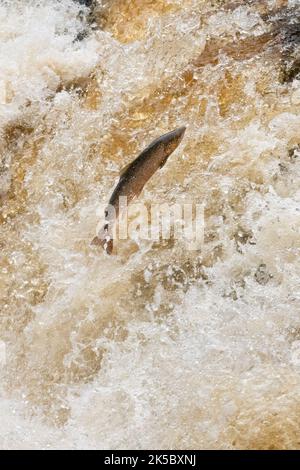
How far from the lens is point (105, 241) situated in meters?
3.74

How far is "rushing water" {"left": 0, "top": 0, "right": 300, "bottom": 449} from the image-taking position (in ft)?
10.7

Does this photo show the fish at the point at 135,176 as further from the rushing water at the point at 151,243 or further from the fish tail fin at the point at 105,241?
the rushing water at the point at 151,243

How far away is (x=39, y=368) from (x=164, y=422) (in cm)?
79

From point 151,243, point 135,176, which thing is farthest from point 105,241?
point 135,176

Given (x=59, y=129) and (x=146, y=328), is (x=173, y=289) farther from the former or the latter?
(x=59, y=129)

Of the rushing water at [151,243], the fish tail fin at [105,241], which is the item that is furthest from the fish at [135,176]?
the rushing water at [151,243]

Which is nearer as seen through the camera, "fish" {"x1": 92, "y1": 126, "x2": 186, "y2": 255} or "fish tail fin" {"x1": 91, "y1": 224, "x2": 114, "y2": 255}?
"fish" {"x1": 92, "y1": 126, "x2": 186, "y2": 255}

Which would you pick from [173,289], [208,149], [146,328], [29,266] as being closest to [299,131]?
[208,149]

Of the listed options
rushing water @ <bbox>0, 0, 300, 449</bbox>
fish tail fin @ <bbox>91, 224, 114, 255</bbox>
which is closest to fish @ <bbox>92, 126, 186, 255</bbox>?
fish tail fin @ <bbox>91, 224, 114, 255</bbox>

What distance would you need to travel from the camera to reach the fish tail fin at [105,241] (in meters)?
3.74

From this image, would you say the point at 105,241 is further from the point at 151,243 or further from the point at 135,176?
the point at 135,176

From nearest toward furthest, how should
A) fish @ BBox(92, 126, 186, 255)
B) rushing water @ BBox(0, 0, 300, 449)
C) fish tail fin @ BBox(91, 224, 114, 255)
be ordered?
rushing water @ BBox(0, 0, 300, 449) < fish @ BBox(92, 126, 186, 255) < fish tail fin @ BBox(91, 224, 114, 255)

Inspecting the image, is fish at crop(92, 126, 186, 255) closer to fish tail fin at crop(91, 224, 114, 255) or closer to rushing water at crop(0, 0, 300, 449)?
fish tail fin at crop(91, 224, 114, 255)

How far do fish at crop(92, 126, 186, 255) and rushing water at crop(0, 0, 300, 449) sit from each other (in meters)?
0.14
